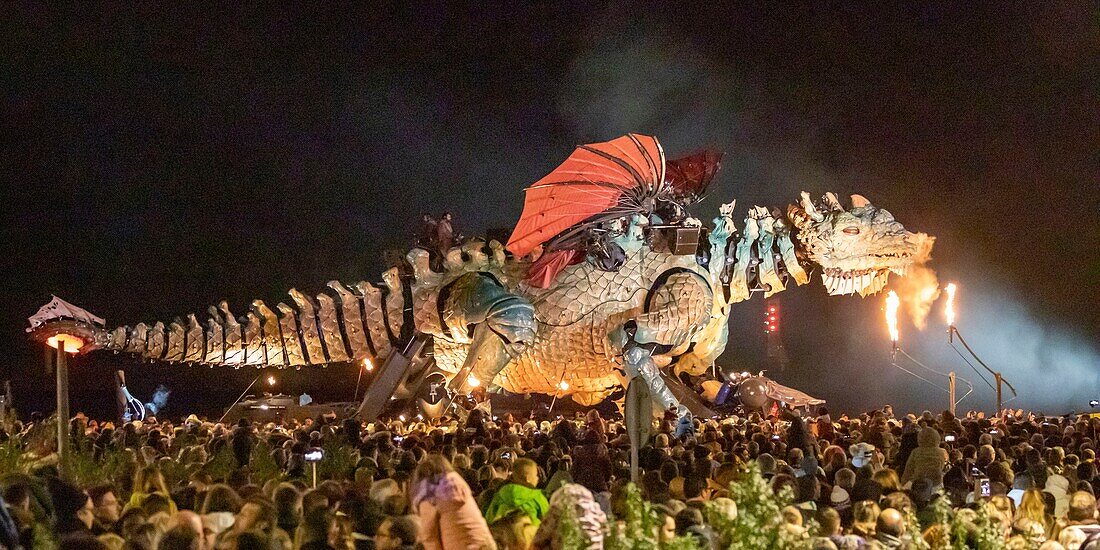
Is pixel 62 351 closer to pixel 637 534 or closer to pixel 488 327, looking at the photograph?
pixel 637 534

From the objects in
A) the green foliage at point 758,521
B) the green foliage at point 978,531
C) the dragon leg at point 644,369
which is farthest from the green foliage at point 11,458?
the dragon leg at point 644,369

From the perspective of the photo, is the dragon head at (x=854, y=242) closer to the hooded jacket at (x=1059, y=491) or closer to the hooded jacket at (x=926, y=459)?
the hooded jacket at (x=926, y=459)

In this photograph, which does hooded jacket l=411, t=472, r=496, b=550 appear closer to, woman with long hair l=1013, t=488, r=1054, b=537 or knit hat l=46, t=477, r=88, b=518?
knit hat l=46, t=477, r=88, b=518

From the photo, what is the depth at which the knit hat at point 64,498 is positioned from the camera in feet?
14.5

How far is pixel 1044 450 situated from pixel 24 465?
7.88m

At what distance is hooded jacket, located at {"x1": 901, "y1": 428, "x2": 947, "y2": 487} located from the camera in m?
7.48

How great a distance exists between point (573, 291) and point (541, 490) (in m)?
7.81

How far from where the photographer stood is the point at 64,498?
14.7 feet

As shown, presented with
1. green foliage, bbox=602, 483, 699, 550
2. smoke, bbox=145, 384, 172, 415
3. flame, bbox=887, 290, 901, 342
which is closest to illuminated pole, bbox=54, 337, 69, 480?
green foliage, bbox=602, 483, 699, 550

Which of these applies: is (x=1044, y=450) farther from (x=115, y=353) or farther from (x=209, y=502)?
(x=115, y=353)

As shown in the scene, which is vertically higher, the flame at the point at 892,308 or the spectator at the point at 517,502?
the flame at the point at 892,308

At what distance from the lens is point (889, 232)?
13.9 m

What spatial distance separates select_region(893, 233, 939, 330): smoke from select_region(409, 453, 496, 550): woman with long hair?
11.1 metres

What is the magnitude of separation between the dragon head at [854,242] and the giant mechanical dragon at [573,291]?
18 mm
